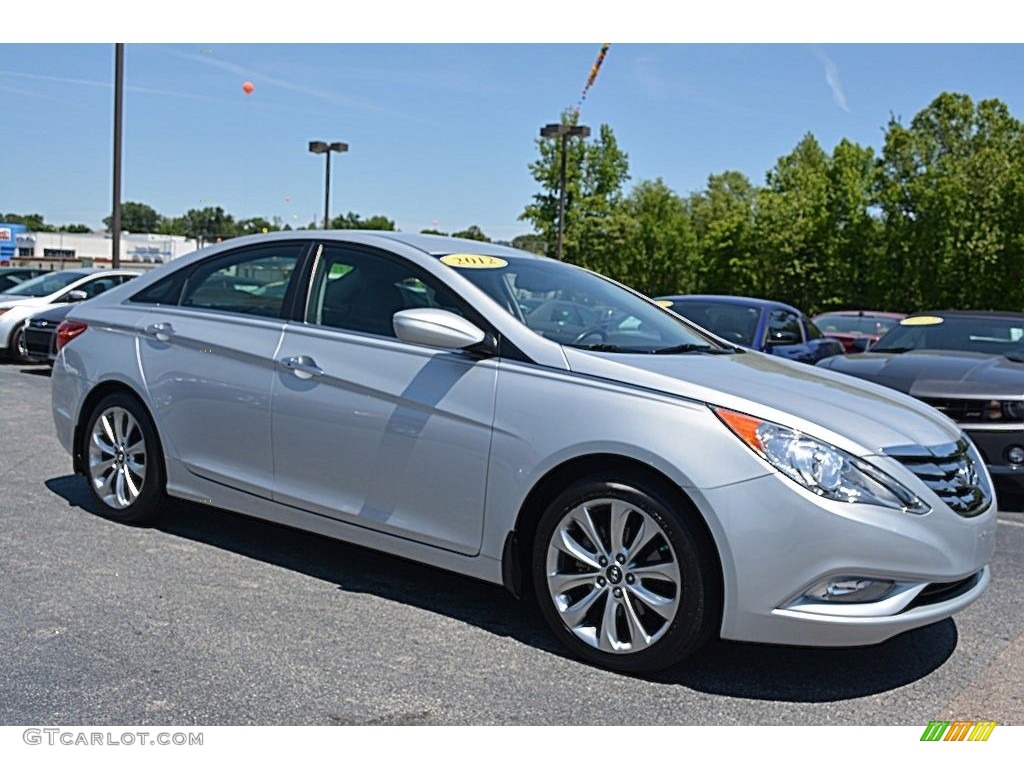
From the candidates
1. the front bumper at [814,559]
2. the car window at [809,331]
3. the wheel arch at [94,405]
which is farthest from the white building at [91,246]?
the front bumper at [814,559]

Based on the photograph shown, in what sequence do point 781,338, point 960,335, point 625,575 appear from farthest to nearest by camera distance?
point 781,338 < point 960,335 < point 625,575

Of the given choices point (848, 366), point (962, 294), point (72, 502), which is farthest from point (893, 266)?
point (72, 502)

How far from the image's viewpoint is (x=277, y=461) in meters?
4.80

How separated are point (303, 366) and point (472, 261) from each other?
87 centimetres

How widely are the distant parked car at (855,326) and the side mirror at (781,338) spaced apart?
7.65 meters

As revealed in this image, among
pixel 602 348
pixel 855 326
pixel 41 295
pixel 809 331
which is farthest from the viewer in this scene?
pixel 855 326

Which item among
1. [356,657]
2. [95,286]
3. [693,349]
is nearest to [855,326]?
[95,286]

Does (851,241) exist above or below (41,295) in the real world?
Result: above

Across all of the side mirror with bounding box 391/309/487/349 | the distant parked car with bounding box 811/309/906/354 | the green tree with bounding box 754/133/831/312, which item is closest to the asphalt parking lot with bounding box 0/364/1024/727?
the side mirror with bounding box 391/309/487/349

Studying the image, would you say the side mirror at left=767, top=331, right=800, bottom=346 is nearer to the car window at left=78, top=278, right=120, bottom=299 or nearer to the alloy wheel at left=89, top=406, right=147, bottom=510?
the alloy wheel at left=89, top=406, right=147, bottom=510

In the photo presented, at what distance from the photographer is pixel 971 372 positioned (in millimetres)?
7496

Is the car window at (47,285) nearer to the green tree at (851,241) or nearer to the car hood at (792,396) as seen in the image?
the car hood at (792,396)

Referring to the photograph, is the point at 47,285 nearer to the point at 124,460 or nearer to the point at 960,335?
the point at 124,460

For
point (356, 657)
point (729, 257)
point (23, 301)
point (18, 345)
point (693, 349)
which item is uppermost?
point (729, 257)
